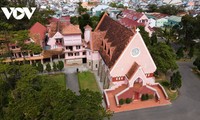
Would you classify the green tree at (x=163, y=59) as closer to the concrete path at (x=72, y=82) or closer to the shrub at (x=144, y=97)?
the shrub at (x=144, y=97)

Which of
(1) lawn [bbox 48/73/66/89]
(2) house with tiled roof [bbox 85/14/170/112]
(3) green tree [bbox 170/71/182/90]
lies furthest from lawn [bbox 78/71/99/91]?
(3) green tree [bbox 170/71/182/90]

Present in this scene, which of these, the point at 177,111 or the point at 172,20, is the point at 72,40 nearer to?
the point at 177,111

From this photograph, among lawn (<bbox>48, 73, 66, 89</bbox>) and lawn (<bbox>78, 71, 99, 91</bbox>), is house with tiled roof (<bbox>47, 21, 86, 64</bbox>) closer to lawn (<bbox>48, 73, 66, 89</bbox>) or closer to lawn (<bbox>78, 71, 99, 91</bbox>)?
lawn (<bbox>48, 73, 66, 89</bbox>)

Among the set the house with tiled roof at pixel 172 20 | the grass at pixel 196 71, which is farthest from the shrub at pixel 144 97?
the house with tiled roof at pixel 172 20

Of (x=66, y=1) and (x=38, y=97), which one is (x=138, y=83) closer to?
(x=38, y=97)

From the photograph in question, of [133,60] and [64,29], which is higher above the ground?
[64,29]

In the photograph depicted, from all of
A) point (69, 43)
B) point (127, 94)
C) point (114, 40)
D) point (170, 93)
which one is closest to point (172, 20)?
point (114, 40)

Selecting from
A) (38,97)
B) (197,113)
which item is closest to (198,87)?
(197,113)
